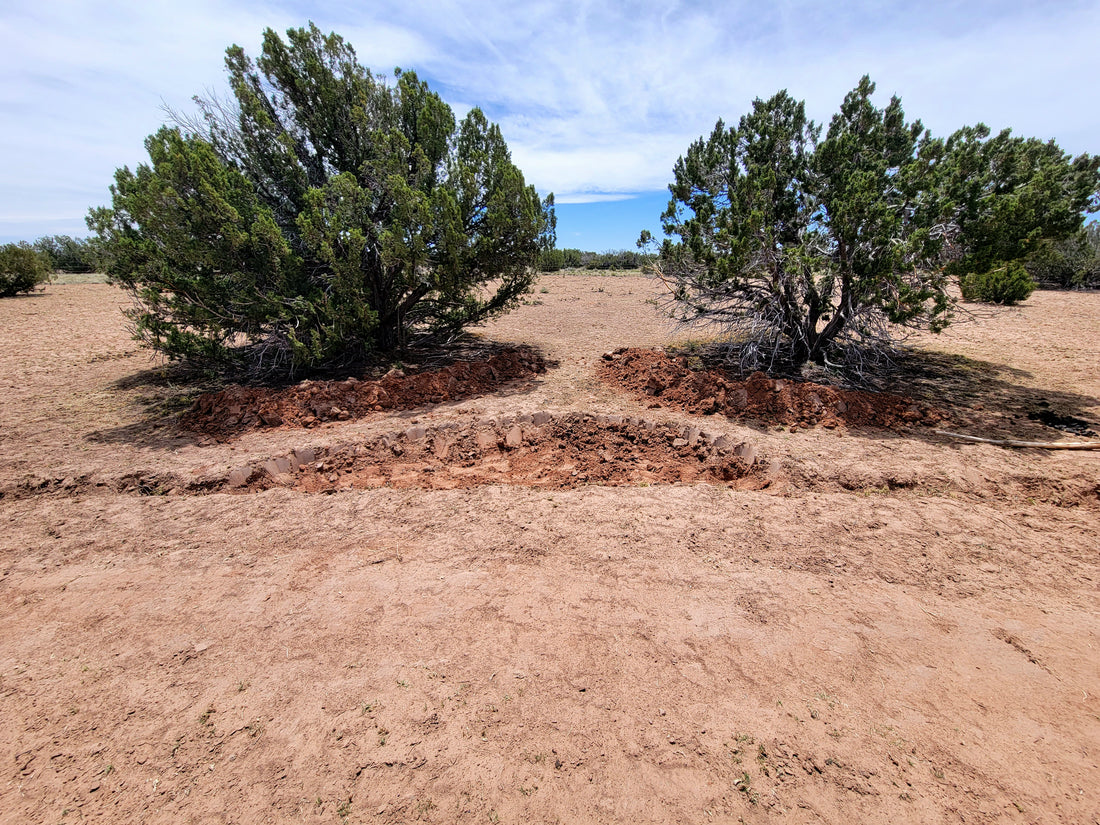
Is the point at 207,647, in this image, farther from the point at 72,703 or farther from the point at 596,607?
the point at 596,607

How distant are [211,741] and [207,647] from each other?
0.64 m

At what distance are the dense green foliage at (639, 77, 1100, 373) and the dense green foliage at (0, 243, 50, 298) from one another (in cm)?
2080

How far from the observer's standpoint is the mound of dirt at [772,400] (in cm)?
528

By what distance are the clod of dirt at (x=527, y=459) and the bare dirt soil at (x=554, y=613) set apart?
34 millimetres

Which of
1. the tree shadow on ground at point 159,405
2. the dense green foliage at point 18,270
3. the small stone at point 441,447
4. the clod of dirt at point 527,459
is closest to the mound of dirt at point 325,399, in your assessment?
the tree shadow on ground at point 159,405

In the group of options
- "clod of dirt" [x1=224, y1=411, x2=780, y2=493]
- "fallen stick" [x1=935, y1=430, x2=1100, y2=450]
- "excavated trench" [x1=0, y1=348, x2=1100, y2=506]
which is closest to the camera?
"excavated trench" [x1=0, y1=348, x2=1100, y2=506]

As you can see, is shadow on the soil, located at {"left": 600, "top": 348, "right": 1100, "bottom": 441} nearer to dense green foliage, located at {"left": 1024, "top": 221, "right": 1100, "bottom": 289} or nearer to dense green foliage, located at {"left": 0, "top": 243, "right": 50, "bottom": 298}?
dense green foliage, located at {"left": 1024, "top": 221, "right": 1100, "bottom": 289}

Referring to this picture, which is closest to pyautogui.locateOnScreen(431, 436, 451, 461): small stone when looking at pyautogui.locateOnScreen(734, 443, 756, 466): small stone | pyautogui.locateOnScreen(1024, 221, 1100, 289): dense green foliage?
pyautogui.locateOnScreen(734, 443, 756, 466): small stone

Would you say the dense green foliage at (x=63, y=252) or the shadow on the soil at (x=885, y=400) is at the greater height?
the dense green foliage at (x=63, y=252)

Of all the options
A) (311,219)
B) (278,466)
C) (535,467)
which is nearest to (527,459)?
(535,467)

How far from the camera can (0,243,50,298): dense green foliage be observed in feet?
48.9

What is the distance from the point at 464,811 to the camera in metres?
1.80

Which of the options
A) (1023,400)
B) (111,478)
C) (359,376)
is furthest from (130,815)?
(1023,400)

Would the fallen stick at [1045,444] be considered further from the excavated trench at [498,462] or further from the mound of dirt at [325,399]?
the mound of dirt at [325,399]
